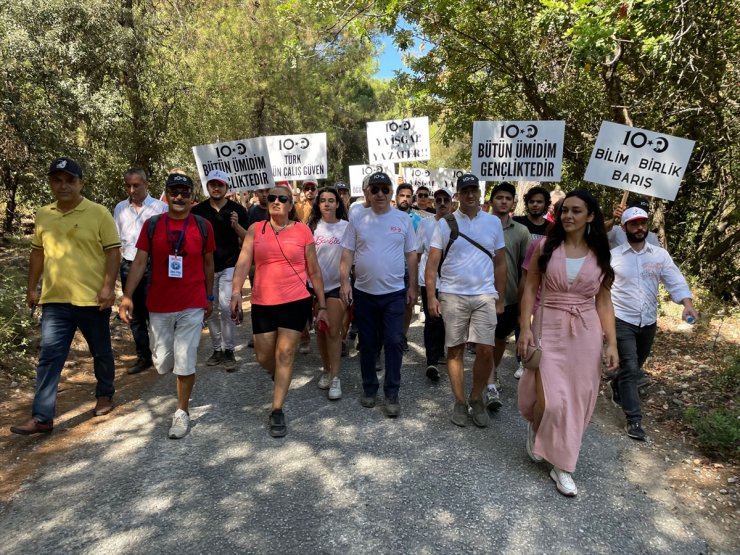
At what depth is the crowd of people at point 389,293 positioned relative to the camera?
3553 mm

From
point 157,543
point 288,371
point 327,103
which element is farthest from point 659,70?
point 327,103

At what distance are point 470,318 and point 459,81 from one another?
8254mm

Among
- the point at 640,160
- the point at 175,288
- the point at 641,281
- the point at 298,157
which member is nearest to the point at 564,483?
the point at 641,281

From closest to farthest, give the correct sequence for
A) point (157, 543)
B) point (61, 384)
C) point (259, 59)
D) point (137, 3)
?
point (157, 543), point (61, 384), point (137, 3), point (259, 59)

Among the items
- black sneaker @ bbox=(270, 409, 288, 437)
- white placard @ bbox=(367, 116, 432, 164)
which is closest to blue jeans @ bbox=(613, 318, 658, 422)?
black sneaker @ bbox=(270, 409, 288, 437)

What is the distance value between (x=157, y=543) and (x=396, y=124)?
26.0ft

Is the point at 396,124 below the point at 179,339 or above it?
above

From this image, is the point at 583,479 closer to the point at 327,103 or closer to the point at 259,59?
the point at 259,59

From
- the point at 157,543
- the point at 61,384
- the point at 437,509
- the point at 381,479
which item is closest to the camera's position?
the point at 157,543

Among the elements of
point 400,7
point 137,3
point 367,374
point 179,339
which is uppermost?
point 137,3

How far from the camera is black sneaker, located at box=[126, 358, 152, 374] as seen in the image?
590cm

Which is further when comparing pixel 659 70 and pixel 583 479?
pixel 659 70

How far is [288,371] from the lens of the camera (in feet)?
14.3

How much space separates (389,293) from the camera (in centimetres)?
466
